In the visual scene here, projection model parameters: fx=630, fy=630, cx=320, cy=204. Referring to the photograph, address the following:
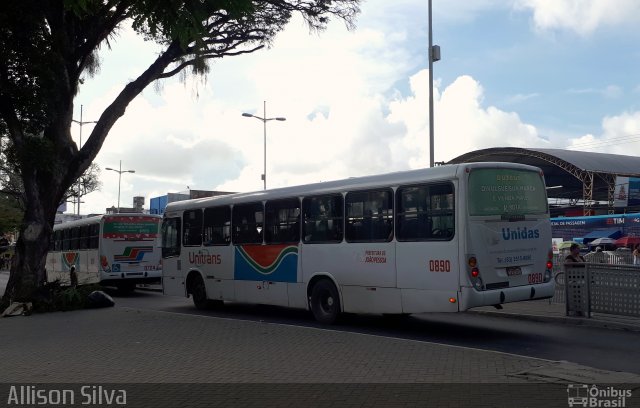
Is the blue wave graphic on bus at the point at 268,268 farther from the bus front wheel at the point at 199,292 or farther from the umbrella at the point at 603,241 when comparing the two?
the umbrella at the point at 603,241

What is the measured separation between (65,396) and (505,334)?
7.86 meters

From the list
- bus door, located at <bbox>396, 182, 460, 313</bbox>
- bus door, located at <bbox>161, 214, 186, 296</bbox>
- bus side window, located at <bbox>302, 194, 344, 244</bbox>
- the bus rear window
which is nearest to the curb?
the bus rear window

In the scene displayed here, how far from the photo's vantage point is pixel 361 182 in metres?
12.7

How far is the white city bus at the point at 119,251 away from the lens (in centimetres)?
2364

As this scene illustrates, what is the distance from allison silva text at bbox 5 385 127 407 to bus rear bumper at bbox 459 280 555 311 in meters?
5.76

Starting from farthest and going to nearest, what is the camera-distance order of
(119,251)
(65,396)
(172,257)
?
(119,251) → (172,257) → (65,396)

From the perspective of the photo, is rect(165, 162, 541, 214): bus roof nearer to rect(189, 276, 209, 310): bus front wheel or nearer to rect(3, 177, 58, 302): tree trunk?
rect(189, 276, 209, 310): bus front wheel

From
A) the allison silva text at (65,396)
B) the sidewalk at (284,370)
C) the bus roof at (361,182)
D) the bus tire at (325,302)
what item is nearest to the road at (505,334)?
the bus tire at (325,302)

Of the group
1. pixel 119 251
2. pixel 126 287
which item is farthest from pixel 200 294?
pixel 126 287

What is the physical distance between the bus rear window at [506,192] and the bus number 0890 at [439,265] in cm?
95

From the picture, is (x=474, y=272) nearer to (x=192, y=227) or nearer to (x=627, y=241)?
(x=192, y=227)

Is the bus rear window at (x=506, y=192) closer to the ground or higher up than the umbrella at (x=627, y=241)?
higher up

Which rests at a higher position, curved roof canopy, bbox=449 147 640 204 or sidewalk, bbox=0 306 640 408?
curved roof canopy, bbox=449 147 640 204

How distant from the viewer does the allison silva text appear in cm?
675
